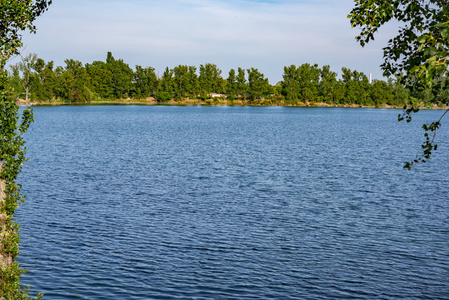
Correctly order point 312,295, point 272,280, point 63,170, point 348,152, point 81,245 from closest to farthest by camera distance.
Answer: point 312,295 → point 272,280 → point 81,245 → point 63,170 → point 348,152

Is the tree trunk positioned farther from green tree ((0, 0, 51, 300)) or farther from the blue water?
the blue water

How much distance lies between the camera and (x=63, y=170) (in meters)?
50.4

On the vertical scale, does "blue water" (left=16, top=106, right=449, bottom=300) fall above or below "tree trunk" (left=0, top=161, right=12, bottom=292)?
below

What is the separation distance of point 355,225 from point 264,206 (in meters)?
7.33

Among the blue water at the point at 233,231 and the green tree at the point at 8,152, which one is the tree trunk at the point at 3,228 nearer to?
the green tree at the point at 8,152

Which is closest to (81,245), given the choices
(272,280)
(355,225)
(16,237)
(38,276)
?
(38,276)

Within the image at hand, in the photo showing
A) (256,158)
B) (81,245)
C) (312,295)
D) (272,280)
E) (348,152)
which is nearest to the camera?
(312,295)

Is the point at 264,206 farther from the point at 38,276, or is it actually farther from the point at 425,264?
the point at 38,276

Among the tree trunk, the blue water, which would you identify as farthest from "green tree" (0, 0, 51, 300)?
the blue water

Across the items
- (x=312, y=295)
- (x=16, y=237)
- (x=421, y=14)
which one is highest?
(x=421, y=14)

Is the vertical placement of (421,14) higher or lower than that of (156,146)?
higher

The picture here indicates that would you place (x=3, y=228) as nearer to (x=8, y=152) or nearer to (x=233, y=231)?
(x=8, y=152)

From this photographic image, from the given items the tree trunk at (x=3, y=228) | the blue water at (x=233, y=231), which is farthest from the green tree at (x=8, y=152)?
the blue water at (x=233, y=231)

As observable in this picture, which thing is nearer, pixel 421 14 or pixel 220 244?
pixel 421 14
